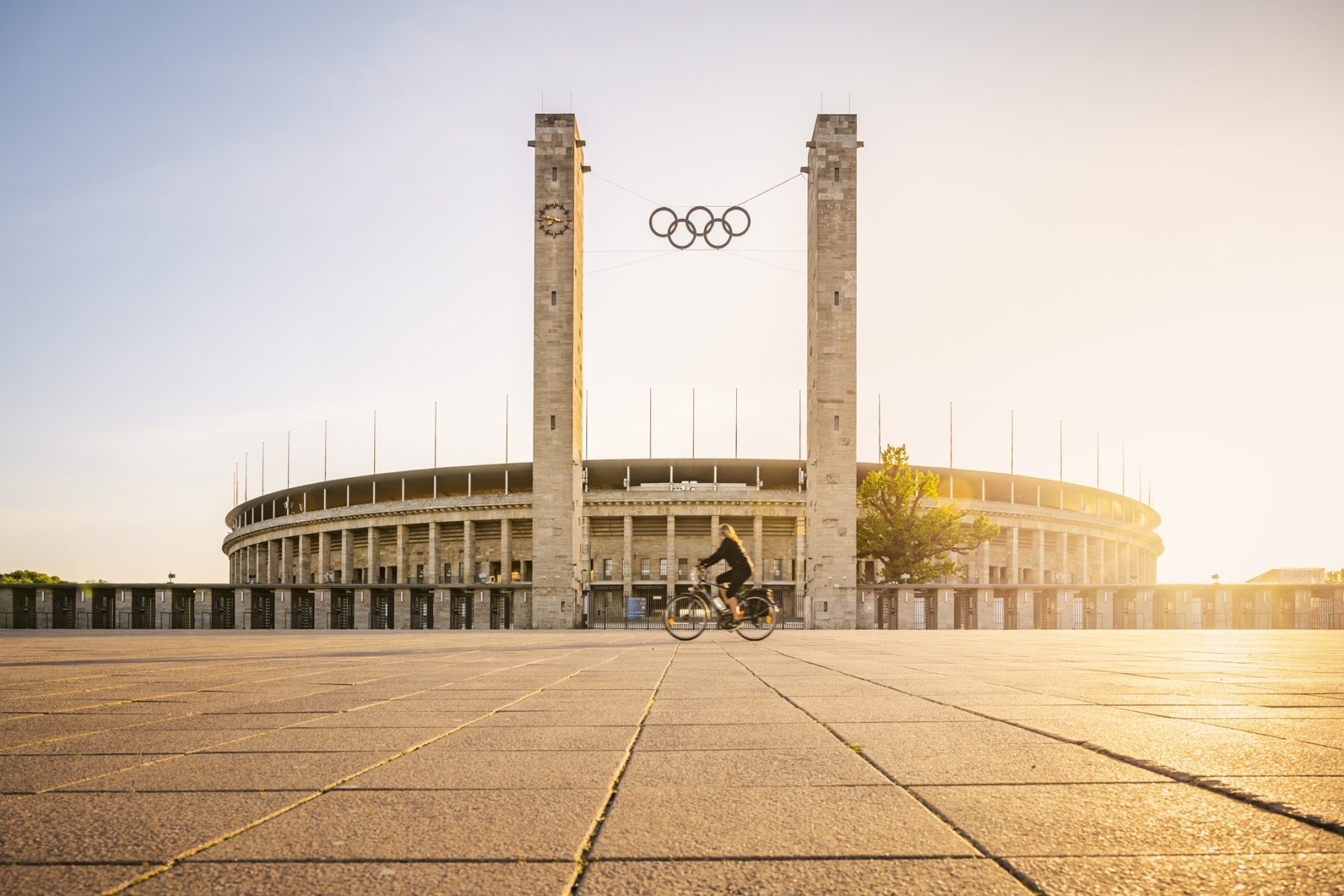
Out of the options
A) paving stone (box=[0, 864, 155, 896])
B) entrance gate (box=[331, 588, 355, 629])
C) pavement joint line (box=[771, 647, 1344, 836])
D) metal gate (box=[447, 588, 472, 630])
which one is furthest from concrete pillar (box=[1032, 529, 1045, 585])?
paving stone (box=[0, 864, 155, 896])

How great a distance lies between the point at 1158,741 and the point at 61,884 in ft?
12.9

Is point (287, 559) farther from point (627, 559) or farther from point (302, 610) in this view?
point (302, 610)

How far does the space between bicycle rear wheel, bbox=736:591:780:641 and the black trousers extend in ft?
0.63

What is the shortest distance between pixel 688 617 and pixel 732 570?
43.7 inches

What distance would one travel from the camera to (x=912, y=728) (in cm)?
473

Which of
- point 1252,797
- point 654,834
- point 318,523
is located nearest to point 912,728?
point 1252,797

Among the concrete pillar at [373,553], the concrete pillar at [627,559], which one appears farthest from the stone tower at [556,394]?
the concrete pillar at [373,553]

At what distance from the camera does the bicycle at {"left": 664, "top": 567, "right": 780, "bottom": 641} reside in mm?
15922

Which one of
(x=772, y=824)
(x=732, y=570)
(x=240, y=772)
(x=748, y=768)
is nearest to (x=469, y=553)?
(x=732, y=570)

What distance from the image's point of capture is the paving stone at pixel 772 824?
8.20 ft

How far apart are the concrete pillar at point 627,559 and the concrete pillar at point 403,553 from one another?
1541cm

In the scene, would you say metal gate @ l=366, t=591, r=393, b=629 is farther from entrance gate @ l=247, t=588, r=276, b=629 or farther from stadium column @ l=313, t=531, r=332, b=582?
stadium column @ l=313, t=531, r=332, b=582

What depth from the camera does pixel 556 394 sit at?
117ft

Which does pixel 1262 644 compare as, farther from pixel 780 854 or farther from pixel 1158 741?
pixel 780 854
